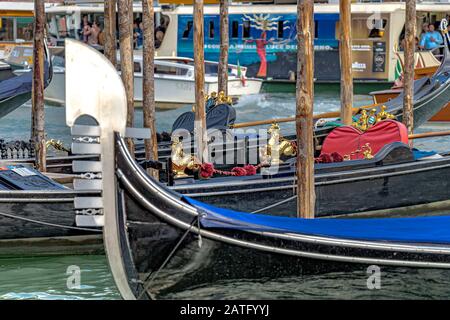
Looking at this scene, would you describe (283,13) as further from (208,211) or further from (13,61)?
(208,211)

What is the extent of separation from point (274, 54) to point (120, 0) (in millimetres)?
11411

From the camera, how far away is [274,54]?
2020cm

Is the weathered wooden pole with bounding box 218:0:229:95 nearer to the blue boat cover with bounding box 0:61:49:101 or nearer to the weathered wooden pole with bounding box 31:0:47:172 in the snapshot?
the blue boat cover with bounding box 0:61:49:101

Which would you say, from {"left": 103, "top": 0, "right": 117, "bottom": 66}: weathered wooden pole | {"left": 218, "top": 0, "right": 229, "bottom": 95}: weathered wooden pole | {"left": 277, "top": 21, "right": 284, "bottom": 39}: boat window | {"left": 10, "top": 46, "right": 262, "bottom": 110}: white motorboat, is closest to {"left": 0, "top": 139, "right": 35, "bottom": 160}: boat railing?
{"left": 103, "top": 0, "right": 117, "bottom": 66}: weathered wooden pole

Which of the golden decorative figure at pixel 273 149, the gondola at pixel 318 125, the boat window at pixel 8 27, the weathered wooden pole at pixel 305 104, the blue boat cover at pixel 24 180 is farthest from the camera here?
the boat window at pixel 8 27

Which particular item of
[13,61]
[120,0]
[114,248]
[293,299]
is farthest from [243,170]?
[13,61]

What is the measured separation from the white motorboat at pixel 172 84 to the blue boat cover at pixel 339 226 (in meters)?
10.8

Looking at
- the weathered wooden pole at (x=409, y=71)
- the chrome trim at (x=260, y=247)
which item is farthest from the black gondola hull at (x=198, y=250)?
the weathered wooden pole at (x=409, y=71)

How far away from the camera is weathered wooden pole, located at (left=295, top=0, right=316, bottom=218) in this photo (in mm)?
6836

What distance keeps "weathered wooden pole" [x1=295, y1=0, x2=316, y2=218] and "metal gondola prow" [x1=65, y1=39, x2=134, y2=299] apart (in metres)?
1.87

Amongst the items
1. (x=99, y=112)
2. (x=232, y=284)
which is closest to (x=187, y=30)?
(x=232, y=284)

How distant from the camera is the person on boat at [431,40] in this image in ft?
61.6

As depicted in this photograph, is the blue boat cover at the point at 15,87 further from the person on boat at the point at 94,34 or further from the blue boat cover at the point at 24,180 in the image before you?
the person on boat at the point at 94,34

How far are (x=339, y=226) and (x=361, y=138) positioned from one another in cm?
329
